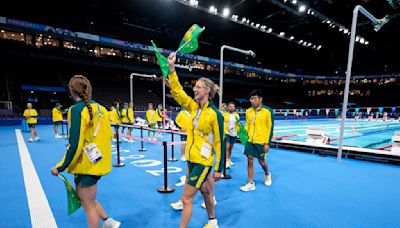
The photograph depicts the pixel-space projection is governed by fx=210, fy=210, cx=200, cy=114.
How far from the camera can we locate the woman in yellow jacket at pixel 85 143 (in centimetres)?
184

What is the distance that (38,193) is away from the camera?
12.5 ft

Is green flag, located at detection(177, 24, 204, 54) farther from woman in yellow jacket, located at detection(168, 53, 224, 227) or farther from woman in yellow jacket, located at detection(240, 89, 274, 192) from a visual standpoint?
woman in yellow jacket, located at detection(240, 89, 274, 192)

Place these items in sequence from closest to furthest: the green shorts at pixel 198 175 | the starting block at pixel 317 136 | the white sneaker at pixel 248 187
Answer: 1. the green shorts at pixel 198 175
2. the white sneaker at pixel 248 187
3. the starting block at pixel 317 136

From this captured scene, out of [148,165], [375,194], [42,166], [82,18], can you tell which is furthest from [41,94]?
[375,194]

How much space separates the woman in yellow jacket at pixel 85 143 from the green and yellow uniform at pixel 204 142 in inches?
33.0

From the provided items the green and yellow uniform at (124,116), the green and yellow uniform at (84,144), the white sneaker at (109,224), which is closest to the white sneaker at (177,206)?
the white sneaker at (109,224)

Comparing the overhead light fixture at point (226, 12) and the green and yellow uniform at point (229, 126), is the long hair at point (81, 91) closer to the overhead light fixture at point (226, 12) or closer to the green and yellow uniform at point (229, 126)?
the green and yellow uniform at point (229, 126)

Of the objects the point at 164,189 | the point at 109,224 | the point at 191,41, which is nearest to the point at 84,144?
the point at 109,224

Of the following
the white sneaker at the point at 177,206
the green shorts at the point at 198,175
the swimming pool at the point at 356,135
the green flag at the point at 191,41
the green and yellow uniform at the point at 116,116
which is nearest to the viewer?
the green shorts at the point at 198,175

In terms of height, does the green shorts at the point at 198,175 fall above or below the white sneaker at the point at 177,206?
above

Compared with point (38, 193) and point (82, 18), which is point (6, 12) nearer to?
point (82, 18)

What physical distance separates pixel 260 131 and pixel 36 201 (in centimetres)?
402

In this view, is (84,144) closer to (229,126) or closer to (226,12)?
(229,126)

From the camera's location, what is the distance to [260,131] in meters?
3.89
